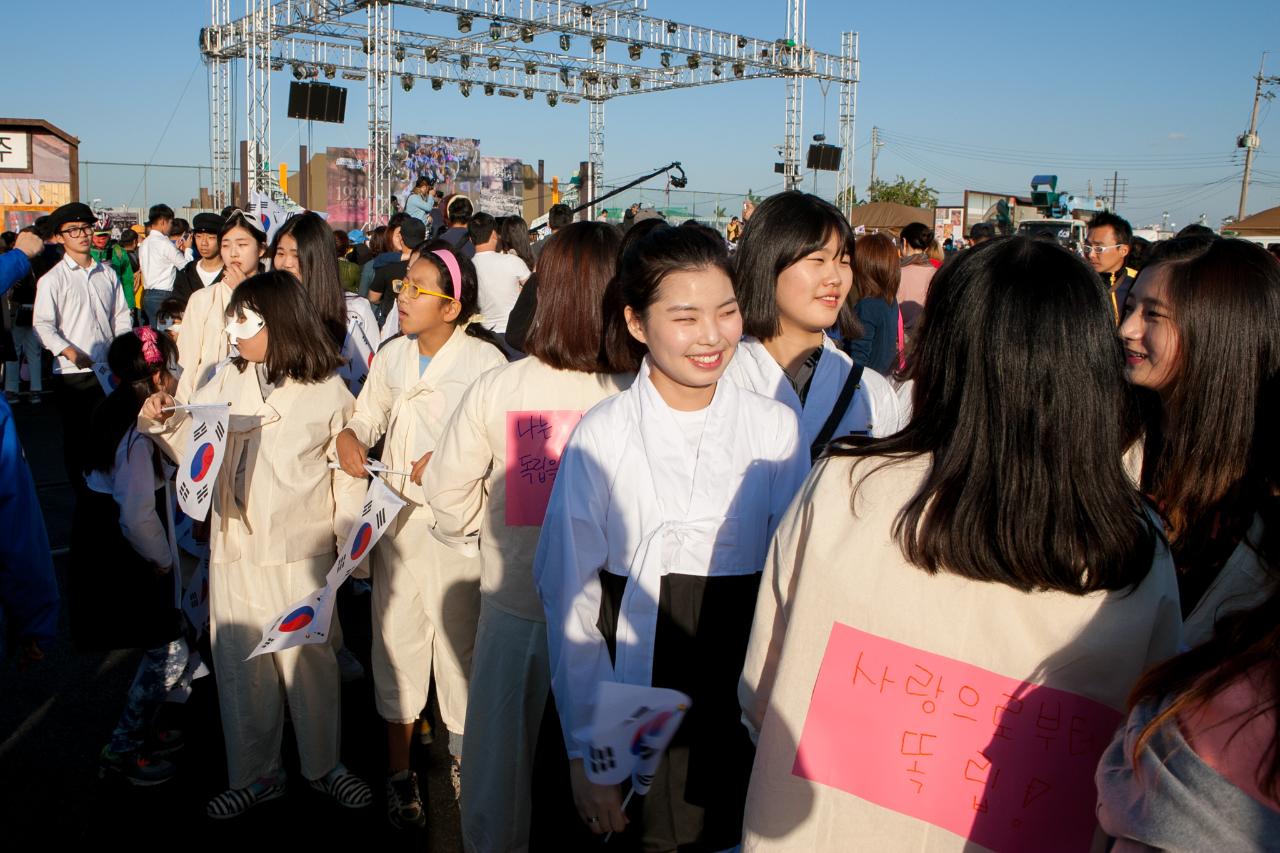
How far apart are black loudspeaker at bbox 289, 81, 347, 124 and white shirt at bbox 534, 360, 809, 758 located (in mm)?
19619

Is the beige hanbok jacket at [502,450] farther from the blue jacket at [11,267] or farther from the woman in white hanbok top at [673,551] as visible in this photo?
the blue jacket at [11,267]

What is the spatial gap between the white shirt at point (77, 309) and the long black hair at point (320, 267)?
4.03m

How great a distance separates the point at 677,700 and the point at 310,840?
2.14 metres

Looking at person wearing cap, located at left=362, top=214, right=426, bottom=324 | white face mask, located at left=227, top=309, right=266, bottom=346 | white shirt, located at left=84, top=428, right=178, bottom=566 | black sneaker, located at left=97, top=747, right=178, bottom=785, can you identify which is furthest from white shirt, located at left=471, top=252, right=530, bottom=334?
black sneaker, located at left=97, top=747, right=178, bottom=785

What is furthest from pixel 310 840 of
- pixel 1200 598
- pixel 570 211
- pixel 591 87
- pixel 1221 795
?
pixel 591 87

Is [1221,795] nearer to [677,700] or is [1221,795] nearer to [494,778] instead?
[677,700]

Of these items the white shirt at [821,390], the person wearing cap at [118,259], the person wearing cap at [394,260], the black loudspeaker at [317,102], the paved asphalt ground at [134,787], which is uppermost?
the black loudspeaker at [317,102]

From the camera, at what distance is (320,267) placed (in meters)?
4.44

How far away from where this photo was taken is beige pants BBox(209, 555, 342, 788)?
3.32 metres

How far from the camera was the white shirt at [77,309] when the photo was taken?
7.64 metres

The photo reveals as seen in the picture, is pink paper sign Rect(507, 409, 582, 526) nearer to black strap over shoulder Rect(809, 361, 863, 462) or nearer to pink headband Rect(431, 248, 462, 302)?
black strap over shoulder Rect(809, 361, 863, 462)

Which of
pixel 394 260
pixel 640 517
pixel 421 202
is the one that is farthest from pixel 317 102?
pixel 640 517

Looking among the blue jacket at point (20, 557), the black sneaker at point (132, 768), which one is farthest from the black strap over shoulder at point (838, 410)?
the black sneaker at point (132, 768)

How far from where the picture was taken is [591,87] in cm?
3122
